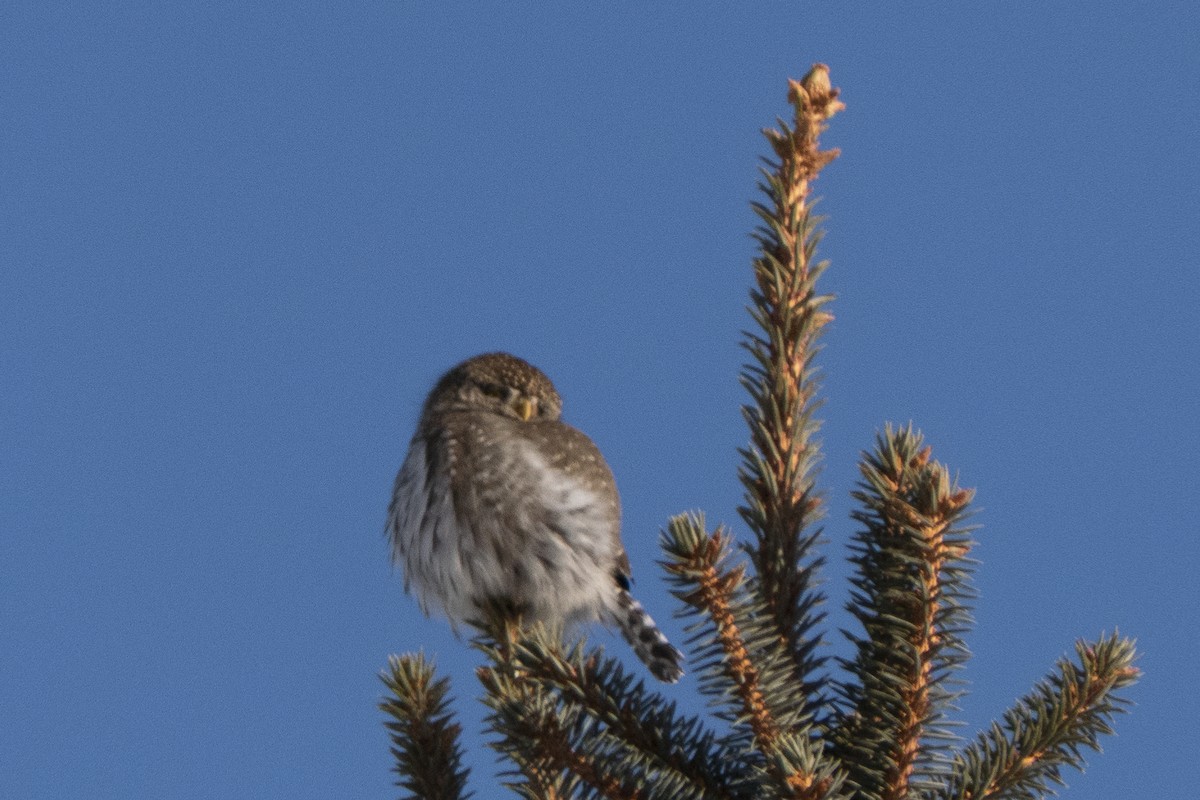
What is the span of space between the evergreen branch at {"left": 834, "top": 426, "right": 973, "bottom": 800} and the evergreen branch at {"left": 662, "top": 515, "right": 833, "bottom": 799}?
0.13 metres

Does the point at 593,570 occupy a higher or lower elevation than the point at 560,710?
higher

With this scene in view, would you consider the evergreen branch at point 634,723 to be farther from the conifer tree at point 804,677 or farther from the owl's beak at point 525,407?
the owl's beak at point 525,407

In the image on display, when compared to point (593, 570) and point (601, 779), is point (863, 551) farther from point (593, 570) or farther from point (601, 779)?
point (593, 570)

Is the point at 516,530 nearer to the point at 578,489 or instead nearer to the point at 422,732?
the point at 578,489

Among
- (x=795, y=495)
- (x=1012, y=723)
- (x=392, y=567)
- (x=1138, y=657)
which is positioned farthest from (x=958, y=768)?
(x=392, y=567)

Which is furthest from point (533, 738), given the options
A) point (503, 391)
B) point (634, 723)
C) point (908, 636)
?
point (503, 391)

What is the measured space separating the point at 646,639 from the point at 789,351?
9.00 ft

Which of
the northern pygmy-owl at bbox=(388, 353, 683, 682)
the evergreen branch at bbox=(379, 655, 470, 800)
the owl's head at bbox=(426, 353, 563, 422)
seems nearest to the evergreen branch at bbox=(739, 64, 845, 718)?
the evergreen branch at bbox=(379, 655, 470, 800)

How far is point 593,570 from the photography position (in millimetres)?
4754

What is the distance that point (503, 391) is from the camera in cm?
590

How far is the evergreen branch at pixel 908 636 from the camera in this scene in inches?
81.1

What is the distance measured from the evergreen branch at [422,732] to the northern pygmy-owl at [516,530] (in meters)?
1.99

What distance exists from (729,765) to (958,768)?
366mm

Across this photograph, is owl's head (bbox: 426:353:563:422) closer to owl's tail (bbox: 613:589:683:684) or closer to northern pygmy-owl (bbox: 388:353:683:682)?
northern pygmy-owl (bbox: 388:353:683:682)
